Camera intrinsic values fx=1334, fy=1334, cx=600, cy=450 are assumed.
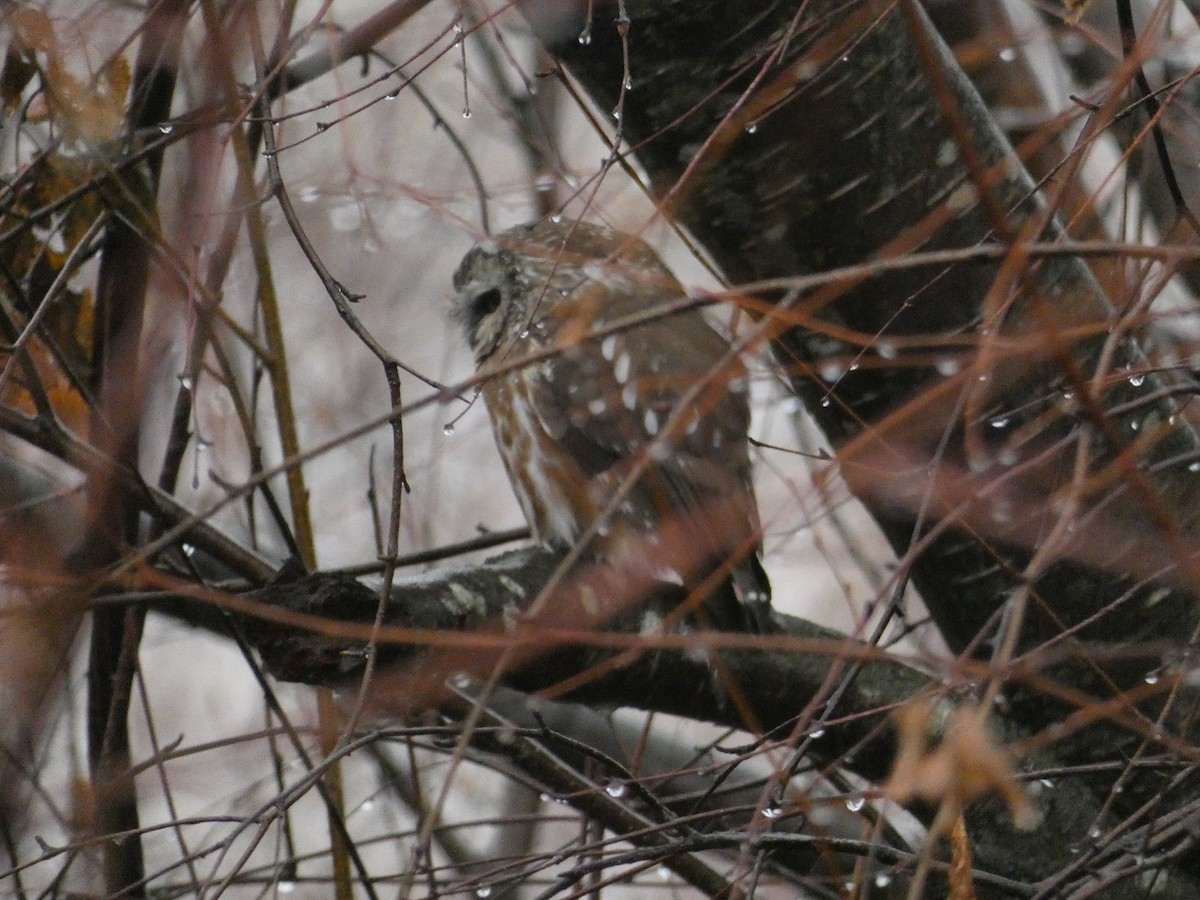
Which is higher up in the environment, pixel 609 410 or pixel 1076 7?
pixel 609 410

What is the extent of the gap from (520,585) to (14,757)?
0.86m

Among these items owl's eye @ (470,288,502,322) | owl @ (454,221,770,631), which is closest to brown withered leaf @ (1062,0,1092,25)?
owl @ (454,221,770,631)

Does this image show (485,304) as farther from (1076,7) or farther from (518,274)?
(1076,7)

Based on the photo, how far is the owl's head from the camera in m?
3.27

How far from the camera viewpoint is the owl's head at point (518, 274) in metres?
3.27

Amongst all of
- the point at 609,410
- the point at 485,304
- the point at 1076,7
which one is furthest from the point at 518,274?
the point at 1076,7

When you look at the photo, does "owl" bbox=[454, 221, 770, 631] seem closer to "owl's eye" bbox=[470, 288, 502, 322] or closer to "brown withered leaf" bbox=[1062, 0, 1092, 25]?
"owl's eye" bbox=[470, 288, 502, 322]

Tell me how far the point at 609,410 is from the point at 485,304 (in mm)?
720

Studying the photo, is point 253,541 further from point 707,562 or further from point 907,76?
point 907,76

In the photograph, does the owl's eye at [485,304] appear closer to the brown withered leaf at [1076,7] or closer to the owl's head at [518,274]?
the owl's head at [518,274]

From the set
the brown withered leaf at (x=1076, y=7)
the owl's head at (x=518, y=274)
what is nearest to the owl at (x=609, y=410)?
the owl's head at (x=518, y=274)

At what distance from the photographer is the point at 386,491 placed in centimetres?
553

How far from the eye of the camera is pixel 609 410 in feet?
10.5

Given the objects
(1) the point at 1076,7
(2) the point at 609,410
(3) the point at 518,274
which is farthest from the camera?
(3) the point at 518,274
